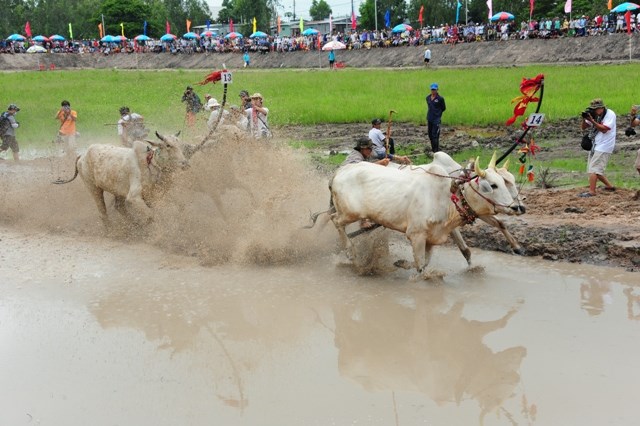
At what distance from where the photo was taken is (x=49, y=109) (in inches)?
1109

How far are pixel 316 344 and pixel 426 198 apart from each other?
217 cm

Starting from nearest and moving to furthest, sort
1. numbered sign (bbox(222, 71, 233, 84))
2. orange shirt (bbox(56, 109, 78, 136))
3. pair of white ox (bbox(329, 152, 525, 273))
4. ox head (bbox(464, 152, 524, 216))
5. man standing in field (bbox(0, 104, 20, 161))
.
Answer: ox head (bbox(464, 152, 524, 216))
pair of white ox (bbox(329, 152, 525, 273))
numbered sign (bbox(222, 71, 233, 84))
orange shirt (bbox(56, 109, 78, 136))
man standing in field (bbox(0, 104, 20, 161))

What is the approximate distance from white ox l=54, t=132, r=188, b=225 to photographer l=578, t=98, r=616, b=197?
19.7 ft

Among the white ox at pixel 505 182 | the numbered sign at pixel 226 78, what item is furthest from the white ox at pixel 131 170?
the white ox at pixel 505 182

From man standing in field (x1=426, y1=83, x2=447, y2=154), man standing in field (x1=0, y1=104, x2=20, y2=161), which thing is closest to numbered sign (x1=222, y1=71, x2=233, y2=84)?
man standing in field (x1=426, y1=83, x2=447, y2=154)

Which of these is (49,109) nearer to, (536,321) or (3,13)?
(536,321)

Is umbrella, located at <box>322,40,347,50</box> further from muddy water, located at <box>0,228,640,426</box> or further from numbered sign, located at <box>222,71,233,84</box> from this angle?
muddy water, located at <box>0,228,640,426</box>

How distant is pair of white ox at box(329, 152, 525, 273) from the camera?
8180 mm

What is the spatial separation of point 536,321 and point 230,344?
2.92 metres

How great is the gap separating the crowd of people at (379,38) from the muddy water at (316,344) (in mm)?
34811

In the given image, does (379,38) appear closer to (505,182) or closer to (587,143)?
(587,143)

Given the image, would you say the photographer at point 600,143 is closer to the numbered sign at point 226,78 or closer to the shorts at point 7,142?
the numbered sign at point 226,78

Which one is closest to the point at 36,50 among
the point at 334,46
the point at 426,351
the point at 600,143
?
the point at 334,46

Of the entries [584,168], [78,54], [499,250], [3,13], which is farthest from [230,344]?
[3,13]
